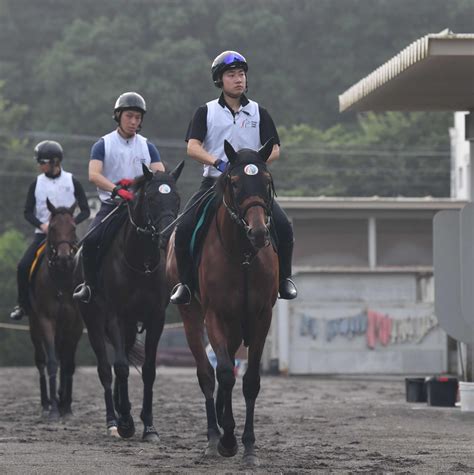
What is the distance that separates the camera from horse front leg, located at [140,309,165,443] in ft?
43.4

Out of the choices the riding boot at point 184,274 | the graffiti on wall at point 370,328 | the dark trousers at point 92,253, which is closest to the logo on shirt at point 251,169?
the riding boot at point 184,274

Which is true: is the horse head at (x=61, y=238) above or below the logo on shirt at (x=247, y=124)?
below

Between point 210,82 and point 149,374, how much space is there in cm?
6915

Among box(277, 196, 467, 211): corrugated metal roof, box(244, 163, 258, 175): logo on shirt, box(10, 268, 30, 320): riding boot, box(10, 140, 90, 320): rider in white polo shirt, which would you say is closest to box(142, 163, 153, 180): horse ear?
box(244, 163, 258, 175): logo on shirt

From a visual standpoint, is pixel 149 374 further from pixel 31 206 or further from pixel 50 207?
pixel 31 206

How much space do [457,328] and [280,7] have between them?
80.2 meters

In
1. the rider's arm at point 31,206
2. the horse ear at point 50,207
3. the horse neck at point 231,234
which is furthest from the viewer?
the rider's arm at point 31,206

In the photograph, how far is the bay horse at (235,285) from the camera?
35.6 ft

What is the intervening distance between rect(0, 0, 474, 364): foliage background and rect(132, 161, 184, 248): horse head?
2310 inches

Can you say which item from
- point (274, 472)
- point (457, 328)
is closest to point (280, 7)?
point (457, 328)

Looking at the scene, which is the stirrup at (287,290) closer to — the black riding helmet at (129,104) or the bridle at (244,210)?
the bridle at (244,210)

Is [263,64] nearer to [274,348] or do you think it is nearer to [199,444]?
[274,348]

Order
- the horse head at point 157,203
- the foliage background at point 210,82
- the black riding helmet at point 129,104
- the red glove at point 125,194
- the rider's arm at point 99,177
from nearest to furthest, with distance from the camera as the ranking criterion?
the horse head at point 157,203, the red glove at point 125,194, the rider's arm at point 99,177, the black riding helmet at point 129,104, the foliage background at point 210,82

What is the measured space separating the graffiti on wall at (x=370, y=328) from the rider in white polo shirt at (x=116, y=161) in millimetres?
18678
